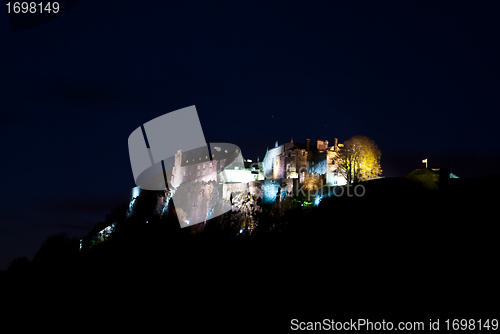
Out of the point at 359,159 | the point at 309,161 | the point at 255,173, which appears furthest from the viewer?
the point at 255,173

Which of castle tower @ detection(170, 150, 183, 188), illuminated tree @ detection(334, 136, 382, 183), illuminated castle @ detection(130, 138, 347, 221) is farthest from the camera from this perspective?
castle tower @ detection(170, 150, 183, 188)

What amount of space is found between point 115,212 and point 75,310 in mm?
35966

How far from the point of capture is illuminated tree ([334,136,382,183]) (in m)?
48.7

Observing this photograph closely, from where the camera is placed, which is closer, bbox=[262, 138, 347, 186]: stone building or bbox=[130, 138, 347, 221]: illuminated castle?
bbox=[130, 138, 347, 221]: illuminated castle

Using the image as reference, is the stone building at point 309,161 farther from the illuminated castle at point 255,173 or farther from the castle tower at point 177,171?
the castle tower at point 177,171

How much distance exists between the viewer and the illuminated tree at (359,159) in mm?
48656

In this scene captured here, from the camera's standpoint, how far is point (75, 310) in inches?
1454

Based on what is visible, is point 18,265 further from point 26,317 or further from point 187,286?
point 187,286

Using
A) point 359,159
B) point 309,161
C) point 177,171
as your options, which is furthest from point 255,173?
point 177,171

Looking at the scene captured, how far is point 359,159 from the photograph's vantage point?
48.7 meters

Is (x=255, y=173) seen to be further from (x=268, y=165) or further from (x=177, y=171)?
(x=177, y=171)

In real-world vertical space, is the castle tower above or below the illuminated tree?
above

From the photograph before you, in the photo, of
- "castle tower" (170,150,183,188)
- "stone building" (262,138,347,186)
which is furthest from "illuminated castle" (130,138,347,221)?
"castle tower" (170,150,183,188)

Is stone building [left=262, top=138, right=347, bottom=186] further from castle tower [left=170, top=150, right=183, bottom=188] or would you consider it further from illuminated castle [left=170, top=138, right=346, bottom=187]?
castle tower [left=170, top=150, right=183, bottom=188]
